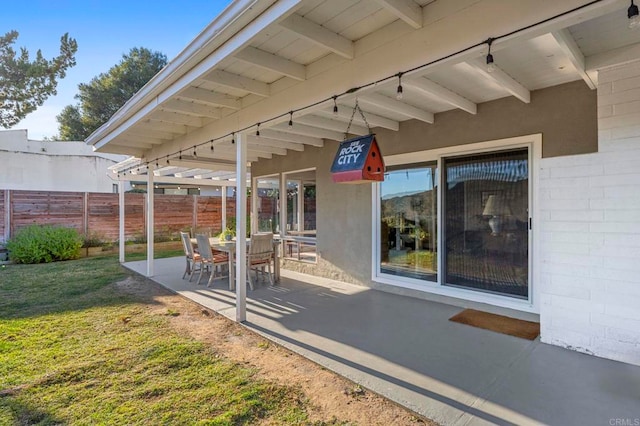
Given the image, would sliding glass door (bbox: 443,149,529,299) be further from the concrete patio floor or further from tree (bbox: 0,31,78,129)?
tree (bbox: 0,31,78,129)

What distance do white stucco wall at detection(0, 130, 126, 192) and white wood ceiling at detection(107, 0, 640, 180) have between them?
1098cm

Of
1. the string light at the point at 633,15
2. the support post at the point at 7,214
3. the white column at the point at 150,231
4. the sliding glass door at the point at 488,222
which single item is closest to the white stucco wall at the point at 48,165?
the support post at the point at 7,214

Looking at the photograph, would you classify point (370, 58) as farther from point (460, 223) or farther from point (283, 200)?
point (283, 200)

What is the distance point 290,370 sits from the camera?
279cm

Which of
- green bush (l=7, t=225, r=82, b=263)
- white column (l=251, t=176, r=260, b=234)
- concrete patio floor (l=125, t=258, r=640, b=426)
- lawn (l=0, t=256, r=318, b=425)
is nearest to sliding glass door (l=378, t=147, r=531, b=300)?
concrete patio floor (l=125, t=258, r=640, b=426)

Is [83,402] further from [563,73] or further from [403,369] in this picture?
[563,73]

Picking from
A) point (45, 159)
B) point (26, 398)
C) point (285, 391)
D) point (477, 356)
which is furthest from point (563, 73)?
point (45, 159)

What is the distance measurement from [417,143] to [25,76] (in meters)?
13.9

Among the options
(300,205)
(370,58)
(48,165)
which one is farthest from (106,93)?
(370,58)

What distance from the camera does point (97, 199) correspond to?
33.7 ft

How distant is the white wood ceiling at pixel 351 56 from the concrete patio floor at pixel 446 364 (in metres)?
2.37

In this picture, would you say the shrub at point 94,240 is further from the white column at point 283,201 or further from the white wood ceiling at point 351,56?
the white column at point 283,201

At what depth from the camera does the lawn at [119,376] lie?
85.7 inches

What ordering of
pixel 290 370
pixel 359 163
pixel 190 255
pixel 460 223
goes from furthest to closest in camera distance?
pixel 190 255, pixel 460 223, pixel 359 163, pixel 290 370
